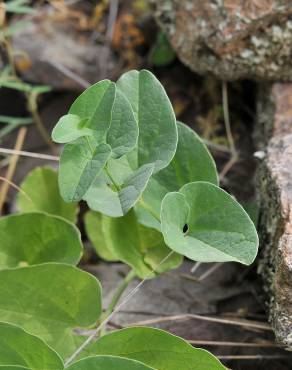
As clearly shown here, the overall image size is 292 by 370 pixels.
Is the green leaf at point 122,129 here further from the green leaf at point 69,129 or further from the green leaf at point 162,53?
the green leaf at point 162,53

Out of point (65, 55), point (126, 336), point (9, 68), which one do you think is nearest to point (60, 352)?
point (126, 336)

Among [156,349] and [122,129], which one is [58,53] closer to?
[122,129]

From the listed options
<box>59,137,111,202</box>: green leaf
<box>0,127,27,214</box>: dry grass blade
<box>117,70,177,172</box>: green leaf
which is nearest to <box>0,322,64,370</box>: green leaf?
<box>59,137,111,202</box>: green leaf

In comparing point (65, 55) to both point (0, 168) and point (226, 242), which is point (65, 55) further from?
point (226, 242)

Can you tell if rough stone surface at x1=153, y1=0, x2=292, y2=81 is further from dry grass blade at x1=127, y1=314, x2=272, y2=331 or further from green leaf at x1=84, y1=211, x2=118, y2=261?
dry grass blade at x1=127, y1=314, x2=272, y2=331

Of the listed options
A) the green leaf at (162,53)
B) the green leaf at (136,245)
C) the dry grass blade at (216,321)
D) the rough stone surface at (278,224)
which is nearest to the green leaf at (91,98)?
the green leaf at (136,245)

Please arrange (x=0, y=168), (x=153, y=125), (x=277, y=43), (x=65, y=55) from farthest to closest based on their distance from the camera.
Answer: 1. (x=65, y=55)
2. (x=0, y=168)
3. (x=277, y=43)
4. (x=153, y=125)
